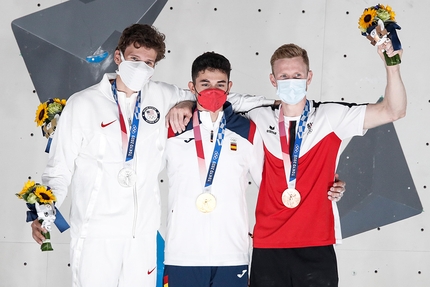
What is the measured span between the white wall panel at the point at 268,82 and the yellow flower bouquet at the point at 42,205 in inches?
73.8

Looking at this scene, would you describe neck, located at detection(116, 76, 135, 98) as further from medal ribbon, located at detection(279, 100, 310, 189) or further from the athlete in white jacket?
medal ribbon, located at detection(279, 100, 310, 189)

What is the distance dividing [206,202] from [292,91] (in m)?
0.80

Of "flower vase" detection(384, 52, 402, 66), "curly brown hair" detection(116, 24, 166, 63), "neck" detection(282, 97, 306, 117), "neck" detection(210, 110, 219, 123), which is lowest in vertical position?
"neck" detection(210, 110, 219, 123)

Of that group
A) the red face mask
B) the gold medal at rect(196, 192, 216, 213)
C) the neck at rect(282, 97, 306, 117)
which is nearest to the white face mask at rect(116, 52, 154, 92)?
the red face mask

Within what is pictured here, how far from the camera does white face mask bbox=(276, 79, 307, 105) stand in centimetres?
313

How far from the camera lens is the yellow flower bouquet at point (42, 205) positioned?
9.24ft

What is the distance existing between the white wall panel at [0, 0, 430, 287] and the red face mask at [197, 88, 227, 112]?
1.62m

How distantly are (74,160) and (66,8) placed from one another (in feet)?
6.62

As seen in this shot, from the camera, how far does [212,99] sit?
3057mm

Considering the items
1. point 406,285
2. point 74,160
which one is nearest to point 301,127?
point 74,160

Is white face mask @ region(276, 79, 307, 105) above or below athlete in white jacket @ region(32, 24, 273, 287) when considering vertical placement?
above

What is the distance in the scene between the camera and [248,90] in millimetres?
4672

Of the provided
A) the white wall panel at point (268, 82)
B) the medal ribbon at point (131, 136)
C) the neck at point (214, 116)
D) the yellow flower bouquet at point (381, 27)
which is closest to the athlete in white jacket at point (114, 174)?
the medal ribbon at point (131, 136)

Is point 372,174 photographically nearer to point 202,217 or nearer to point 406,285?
point 406,285
